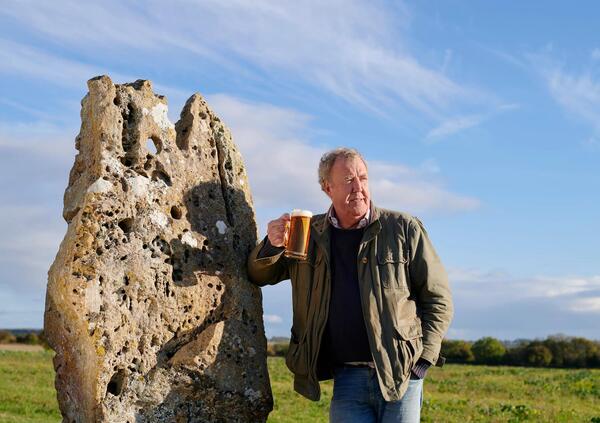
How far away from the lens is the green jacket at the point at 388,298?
260 inches

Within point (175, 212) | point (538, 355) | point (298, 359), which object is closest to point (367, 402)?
point (298, 359)

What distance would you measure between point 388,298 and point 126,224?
248 centimetres

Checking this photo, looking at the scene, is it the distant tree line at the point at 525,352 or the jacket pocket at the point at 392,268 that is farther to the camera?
the distant tree line at the point at 525,352

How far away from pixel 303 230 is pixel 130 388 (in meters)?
2.09

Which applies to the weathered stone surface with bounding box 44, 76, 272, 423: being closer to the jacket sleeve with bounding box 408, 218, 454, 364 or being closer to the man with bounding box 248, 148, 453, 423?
the man with bounding box 248, 148, 453, 423

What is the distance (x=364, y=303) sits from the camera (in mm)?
6672

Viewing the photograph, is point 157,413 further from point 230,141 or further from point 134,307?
point 230,141

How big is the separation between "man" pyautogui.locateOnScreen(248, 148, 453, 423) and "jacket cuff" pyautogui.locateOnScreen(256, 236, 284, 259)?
0.05m

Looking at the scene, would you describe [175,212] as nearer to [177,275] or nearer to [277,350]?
[177,275]

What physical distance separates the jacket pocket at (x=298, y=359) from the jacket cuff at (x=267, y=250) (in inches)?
33.9

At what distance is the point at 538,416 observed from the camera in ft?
57.9

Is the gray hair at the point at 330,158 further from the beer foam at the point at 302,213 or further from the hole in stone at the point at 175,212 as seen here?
the hole in stone at the point at 175,212

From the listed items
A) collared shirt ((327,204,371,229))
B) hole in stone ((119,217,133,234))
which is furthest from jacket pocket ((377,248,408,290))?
hole in stone ((119,217,133,234))

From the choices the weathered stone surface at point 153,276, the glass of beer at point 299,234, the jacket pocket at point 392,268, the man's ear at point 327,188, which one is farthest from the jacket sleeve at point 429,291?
the weathered stone surface at point 153,276
